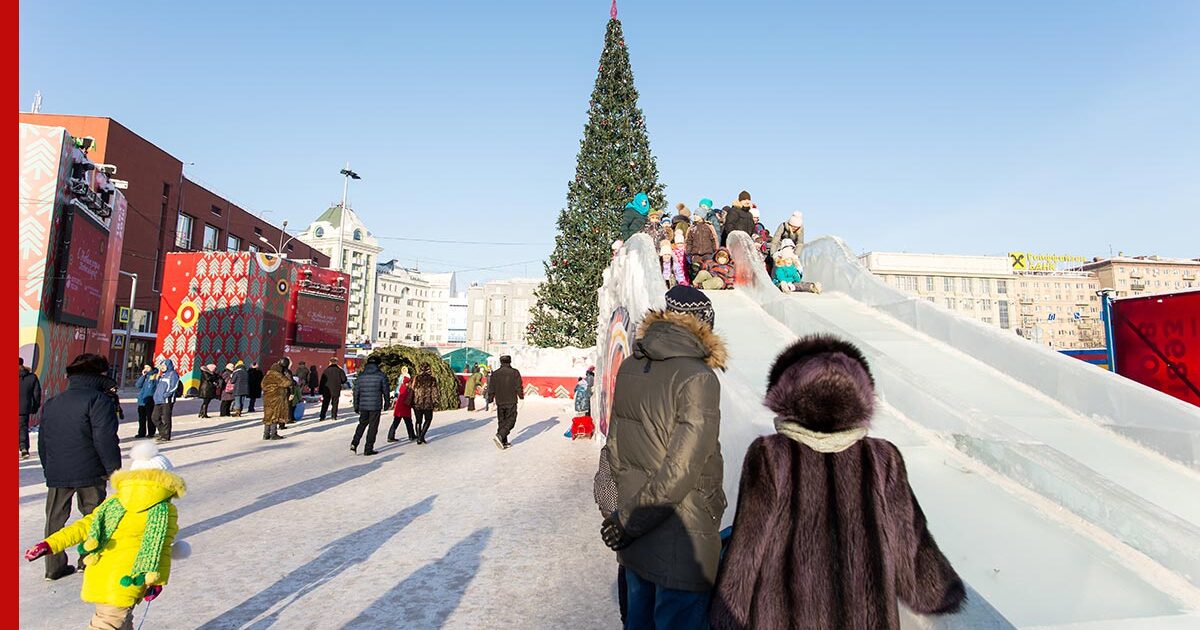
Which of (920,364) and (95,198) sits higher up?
(95,198)

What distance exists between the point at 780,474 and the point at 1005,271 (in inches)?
3922

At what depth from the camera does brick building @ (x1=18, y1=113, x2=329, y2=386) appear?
31297 millimetres

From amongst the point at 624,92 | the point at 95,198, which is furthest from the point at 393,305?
the point at 95,198

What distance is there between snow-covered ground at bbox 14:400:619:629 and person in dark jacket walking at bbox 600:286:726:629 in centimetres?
154

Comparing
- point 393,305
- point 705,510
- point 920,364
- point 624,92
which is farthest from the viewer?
point 393,305

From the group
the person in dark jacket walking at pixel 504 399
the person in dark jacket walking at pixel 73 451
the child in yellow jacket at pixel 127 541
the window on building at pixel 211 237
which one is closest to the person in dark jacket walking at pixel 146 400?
the person in dark jacket walking at pixel 504 399

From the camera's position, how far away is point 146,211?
34250 millimetres

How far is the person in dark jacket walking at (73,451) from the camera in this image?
14.9 feet

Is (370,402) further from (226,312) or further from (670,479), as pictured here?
(226,312)

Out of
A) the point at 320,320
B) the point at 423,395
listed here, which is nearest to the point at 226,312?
the point at 320,320

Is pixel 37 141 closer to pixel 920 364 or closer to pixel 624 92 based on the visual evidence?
pixel 920 364

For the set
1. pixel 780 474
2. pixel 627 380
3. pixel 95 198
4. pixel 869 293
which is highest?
pixel 95 198

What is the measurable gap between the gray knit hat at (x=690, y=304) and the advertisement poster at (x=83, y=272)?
54.0 feet

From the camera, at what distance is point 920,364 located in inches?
252
